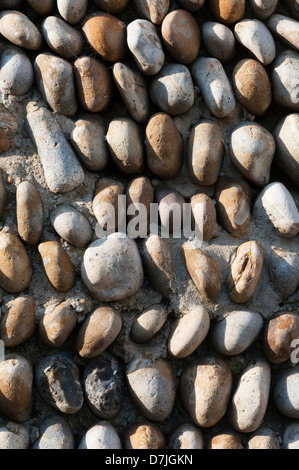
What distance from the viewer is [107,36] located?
157 centimetres

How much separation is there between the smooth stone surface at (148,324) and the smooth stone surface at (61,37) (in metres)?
0.69

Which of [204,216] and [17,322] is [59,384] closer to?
[17,322]

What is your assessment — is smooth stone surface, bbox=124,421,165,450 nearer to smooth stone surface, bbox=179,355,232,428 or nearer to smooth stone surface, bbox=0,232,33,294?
smooth stone surface, bbox=179,355,232,428

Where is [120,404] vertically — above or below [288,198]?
below

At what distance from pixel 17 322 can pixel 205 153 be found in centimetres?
63

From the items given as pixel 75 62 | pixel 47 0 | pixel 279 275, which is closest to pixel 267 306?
pixel 279 275

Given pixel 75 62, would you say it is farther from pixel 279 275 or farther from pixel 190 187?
pixel 279 275

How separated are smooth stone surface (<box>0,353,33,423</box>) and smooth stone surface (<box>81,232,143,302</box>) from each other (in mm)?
240

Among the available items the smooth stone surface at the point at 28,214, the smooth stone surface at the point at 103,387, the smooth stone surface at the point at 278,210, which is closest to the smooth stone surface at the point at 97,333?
the smooth stone surface at the point at 103,387

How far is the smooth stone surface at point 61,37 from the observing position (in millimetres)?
1569

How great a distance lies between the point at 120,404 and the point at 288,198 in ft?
2.19

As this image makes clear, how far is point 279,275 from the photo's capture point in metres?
1.56

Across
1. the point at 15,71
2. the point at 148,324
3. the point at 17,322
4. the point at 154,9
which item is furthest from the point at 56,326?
the point at 154,9

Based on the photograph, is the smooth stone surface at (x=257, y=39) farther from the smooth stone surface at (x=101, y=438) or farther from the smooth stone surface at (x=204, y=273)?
the smooth stone surface at (x=101, y=438)
